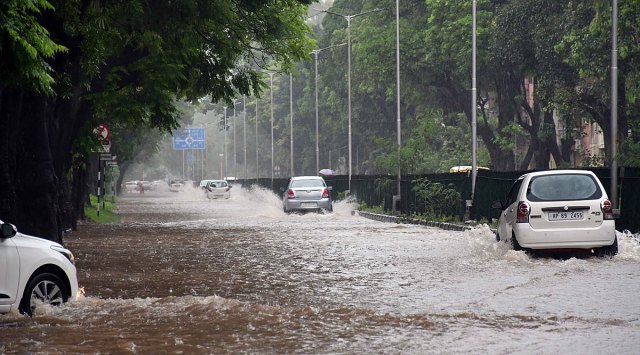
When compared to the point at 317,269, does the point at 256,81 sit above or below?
above

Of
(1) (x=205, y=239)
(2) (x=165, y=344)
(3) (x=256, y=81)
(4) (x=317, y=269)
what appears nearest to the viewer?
(2) (x=165, y=344)

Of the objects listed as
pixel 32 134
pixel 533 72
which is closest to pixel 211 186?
pixel 533 72

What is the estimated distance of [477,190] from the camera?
36031 millimetres

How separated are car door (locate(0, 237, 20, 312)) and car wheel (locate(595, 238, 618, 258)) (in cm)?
1052

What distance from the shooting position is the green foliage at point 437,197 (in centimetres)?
3797

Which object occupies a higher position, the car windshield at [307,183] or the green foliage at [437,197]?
the car windshield at [307,183]

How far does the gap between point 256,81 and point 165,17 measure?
6992 millimetres

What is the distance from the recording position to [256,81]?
106ft

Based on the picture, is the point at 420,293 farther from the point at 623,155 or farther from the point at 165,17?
the point at 623,155

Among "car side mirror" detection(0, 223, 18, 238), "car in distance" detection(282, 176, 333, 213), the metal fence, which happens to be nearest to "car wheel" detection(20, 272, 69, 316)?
"car side mirror" detection(0, 223, 18, 238)

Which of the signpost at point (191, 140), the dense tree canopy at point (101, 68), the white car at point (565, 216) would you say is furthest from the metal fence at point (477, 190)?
the signpost at point (191, 140)

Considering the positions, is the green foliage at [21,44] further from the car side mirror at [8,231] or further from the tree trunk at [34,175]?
the tree trunk at [34,175]

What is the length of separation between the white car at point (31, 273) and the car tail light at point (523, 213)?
8620 mm

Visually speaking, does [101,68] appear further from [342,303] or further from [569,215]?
[342,303]
